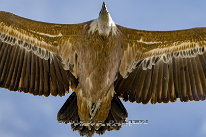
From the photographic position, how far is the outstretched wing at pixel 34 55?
1012 centimetres

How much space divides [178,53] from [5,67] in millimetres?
4021

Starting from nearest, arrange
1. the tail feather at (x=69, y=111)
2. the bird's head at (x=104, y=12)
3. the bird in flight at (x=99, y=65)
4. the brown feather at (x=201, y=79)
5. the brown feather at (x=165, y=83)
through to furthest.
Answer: the bird's head at (x=104, y=12) → the bird in flight at (x=99, y=65) → the tail feather at (x=69, y=111) → the brown feather at (x=201, y=79) → the brown feather at (x=165, y=83)

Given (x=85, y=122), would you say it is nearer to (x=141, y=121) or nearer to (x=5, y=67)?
(x=141, y=121)

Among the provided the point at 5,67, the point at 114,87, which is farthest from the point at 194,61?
the point at 5,67

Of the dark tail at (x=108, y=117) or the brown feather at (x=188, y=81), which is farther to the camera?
the brown feather at (x=188, y=81)

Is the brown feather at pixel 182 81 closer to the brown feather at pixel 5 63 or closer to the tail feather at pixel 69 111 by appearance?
the tail feather at pixel 69 111

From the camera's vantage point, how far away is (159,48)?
414 inches

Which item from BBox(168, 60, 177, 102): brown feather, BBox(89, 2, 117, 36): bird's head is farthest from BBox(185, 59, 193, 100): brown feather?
BBox(89, 2, 117, 36): bird's head

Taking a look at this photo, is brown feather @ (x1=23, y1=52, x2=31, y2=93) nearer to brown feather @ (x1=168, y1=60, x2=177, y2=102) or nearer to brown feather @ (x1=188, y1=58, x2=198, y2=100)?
brown feather @ (x1=168, y1=60, x2=177, y2=102)

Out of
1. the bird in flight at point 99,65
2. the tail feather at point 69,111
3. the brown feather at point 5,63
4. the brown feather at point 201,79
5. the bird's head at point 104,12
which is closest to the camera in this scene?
the bird's head at point 104,12

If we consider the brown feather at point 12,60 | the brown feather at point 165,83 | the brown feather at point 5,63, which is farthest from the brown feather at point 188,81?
the brown feather at point 5,63

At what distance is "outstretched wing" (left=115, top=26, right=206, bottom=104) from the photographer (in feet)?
33.8

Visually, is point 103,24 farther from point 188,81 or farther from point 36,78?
point 188,81

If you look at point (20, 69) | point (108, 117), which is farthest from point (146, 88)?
point (20, 69)
